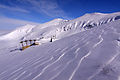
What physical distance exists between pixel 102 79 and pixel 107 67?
261 mm

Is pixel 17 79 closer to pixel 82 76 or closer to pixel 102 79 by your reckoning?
pixel 82 76

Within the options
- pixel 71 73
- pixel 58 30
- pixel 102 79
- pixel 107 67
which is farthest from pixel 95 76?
pixel 58 30

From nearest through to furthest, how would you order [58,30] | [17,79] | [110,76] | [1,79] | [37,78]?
[110,76] < [37,78] < [17,79] < [1,79] < [58,30]

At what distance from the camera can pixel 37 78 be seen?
1.88 metres

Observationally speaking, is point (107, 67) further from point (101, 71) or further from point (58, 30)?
point (58, 30)

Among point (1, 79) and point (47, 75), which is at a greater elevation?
point (47, 75)

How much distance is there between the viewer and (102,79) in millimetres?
1315

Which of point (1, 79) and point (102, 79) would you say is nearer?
point (102, 79)

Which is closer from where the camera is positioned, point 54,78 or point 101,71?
point 101,71

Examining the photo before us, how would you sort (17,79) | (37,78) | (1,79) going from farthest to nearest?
(1,79) < (17,79) < (37,78)

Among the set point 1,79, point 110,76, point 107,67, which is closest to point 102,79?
point 110,76

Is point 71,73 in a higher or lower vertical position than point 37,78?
higher

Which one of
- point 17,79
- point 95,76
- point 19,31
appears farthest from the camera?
point 19,31

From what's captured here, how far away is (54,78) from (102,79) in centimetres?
78
